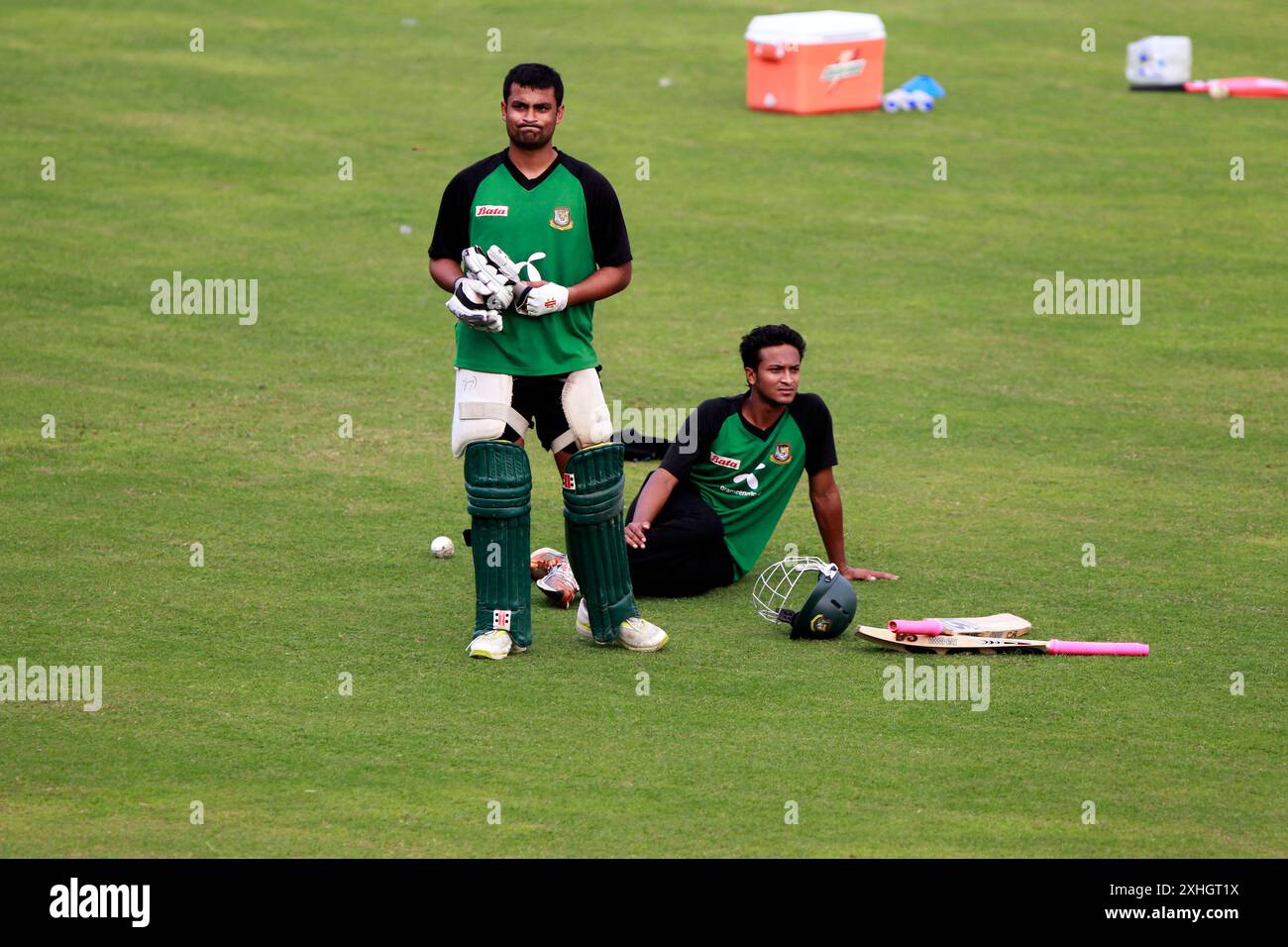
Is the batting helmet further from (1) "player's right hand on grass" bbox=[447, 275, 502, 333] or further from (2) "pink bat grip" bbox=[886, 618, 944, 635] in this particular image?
(1) "player's right hand on grass" bbox=[447, 275, 502, 333]

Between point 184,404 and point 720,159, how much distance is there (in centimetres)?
850

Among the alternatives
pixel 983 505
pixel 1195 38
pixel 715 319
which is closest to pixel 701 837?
pixel 983 505

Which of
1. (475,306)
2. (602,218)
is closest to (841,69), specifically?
(602,218)

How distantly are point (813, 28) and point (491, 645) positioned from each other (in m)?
13.8

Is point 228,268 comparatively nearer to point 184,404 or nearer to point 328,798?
point 184,404

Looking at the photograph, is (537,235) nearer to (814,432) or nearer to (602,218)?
(602,218)

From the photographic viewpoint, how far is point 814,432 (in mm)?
8828

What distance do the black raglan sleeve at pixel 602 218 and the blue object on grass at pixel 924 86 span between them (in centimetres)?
1463

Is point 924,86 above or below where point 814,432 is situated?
above

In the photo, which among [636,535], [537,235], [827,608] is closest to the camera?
[537,235]

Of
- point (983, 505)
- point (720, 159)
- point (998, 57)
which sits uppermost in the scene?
point (998, 57)

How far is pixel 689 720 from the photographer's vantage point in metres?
6.90

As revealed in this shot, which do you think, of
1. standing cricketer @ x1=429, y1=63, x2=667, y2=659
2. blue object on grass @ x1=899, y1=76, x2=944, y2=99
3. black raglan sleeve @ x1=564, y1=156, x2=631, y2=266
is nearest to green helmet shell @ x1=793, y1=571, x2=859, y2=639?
standing cricketer @ x1=429, y1=63, x2=667, y2=659

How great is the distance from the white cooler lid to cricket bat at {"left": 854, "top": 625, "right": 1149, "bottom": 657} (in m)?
13.2
